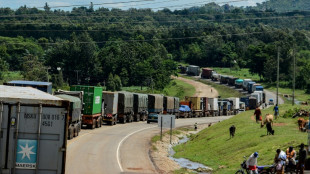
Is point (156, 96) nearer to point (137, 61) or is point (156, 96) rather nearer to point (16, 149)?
point (16, 149)

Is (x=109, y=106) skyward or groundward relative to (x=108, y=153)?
skyward

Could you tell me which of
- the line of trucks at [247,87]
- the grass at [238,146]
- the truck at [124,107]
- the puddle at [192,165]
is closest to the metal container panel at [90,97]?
the grass at [238,146]

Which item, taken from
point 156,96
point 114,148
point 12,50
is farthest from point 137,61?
point 114,148

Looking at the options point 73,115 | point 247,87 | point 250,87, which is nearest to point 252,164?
point 73,115

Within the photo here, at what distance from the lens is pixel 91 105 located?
52.9 m

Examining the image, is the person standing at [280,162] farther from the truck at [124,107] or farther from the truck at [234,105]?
the truck at [234,105]

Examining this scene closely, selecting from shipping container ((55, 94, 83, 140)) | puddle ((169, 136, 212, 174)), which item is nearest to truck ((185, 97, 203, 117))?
shipping container ((55, 94, 83, 140))

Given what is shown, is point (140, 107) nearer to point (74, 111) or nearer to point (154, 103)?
point (154, 103)

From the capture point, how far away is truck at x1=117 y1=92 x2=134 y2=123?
67.1m

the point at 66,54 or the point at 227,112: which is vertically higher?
the point at 66,54

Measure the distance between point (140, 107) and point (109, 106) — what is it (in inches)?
577

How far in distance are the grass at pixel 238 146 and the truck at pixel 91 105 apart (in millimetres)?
8687

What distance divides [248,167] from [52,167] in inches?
421

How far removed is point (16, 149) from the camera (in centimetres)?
1738
